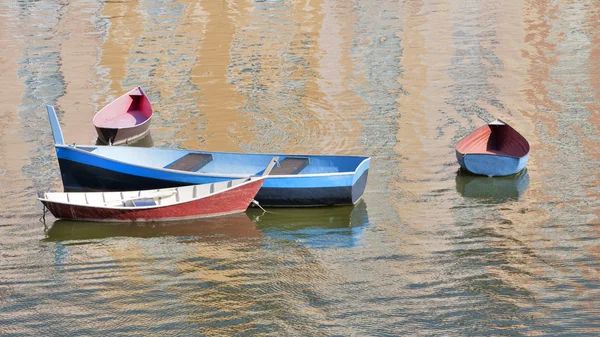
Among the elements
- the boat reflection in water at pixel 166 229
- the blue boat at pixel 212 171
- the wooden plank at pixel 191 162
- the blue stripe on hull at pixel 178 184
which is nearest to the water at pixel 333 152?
the boat reflection in water at pixel 166 229

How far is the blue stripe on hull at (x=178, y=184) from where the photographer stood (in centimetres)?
1803

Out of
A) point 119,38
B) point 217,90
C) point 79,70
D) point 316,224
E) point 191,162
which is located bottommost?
point 119,38

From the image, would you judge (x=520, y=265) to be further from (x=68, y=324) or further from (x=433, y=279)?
(x=68, y=324)

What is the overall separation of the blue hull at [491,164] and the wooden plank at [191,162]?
5.57 m

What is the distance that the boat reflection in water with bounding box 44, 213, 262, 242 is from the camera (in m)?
17.4

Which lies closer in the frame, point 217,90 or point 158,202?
point 158,202

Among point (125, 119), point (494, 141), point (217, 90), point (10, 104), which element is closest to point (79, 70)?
point (10, 104)

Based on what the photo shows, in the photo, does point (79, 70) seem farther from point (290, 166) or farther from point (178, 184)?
point (290, 166)

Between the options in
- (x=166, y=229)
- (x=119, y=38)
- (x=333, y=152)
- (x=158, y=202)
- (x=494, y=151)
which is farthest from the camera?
(x=119, y=38)

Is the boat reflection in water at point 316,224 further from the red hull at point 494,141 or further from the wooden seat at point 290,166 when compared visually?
→ the red hull at point 494,141

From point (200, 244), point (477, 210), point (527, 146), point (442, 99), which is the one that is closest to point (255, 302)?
point (200, 244)

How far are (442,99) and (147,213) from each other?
11623 millimetres

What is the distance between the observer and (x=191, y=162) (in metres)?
19.3

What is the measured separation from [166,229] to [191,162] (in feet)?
6.82
